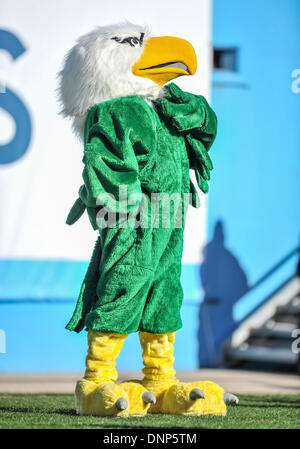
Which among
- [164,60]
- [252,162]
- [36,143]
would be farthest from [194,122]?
[252,162]

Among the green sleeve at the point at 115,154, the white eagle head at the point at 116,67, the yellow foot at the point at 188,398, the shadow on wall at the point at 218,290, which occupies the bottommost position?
the yellow foot at the point at 188,398

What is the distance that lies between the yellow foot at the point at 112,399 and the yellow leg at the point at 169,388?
0.31 ft

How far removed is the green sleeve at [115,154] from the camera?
255 centimetres

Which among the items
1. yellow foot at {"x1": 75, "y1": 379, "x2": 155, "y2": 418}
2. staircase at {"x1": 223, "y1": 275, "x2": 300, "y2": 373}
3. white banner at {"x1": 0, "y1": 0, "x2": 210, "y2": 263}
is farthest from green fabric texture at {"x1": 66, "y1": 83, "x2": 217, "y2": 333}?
staircase at {"x1": 223, "y1": 275, "x2": 300, "y2": 373}

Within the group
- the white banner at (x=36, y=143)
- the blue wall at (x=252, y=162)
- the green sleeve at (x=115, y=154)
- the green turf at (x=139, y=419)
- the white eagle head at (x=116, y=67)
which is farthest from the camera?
the blue wall at (x=252, y=162)

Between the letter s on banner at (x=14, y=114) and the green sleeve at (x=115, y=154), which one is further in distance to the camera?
the letter s on banner at (x=14, y=114)

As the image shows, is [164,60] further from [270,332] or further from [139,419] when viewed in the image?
[270,332]

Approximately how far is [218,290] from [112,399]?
294 cm

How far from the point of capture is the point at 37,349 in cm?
489

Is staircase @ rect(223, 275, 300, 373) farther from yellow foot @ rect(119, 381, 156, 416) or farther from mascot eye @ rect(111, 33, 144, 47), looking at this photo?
mascot eye @ rect(111, 33, 144, 47)

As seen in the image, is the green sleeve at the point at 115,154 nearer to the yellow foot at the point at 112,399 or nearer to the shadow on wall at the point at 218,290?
the yellow foot at the point at 112,399

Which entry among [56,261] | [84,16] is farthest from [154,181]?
[84,16]

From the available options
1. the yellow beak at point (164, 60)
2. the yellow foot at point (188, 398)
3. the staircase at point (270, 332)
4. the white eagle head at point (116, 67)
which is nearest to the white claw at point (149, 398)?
the yellow foot at point (188, 398)

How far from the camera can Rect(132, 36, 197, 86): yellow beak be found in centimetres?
277
